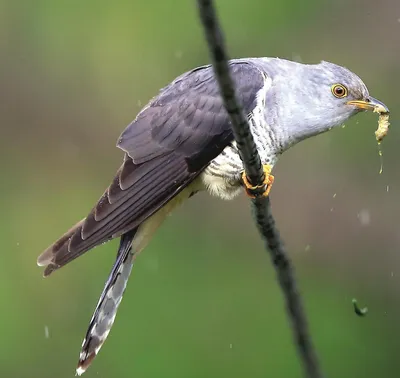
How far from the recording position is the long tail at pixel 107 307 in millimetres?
2396

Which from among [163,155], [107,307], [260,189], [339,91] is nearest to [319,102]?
[339,91]

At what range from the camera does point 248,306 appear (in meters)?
3.75

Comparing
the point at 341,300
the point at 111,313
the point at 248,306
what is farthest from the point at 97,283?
the point at 111,313

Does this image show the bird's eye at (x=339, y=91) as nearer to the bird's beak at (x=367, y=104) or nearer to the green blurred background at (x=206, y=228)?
the bird's beak at (x=367, y=104)

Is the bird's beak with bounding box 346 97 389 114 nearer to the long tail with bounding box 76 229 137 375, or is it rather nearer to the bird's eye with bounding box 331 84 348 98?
the bird's eye with bounding box 331 84 348 98

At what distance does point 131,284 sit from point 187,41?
1046 mm

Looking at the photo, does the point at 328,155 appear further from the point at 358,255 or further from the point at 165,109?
the point at 165,109

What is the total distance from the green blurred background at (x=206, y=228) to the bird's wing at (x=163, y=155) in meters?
1.37

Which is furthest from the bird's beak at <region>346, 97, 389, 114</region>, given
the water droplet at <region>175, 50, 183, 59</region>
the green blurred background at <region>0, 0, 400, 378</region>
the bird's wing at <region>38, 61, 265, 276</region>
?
the water droplet at <region>175, 50, 183, 59</region>

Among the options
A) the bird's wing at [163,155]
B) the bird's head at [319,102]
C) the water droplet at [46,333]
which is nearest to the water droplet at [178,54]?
the water droplet at [46,333]

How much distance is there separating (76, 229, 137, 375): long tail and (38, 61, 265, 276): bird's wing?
17cm

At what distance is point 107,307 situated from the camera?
242cm

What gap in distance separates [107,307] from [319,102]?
0.76 metres

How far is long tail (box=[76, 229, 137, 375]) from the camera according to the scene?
2.40 metres
